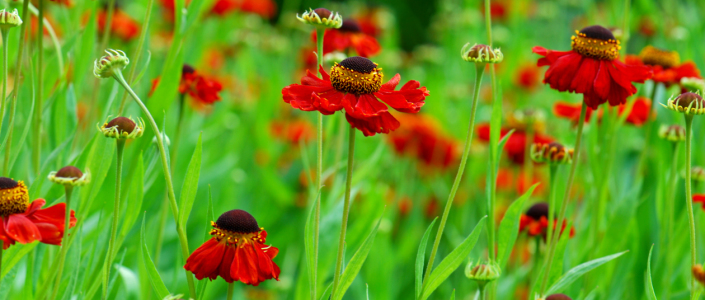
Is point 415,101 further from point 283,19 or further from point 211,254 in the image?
point 283,19

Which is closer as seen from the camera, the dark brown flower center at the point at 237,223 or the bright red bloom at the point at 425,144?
the dark brown flower center at the point at 237,223

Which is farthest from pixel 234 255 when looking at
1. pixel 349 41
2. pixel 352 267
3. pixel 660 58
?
pixel 660 58

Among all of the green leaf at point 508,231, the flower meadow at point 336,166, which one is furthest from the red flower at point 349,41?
the green leaf at point 508,231

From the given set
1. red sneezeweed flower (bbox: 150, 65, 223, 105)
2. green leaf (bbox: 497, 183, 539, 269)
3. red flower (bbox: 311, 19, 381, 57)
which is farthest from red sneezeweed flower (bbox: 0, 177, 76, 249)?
red flower (bbox: 311, 19, 381, 57)

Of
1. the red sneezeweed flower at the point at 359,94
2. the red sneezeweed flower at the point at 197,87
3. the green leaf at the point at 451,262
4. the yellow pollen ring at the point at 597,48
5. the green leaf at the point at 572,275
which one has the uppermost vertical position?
the yellow pollen ring at the point at 597,48

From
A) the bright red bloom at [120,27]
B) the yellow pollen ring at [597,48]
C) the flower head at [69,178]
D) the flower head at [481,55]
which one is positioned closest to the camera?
the flower head at [69,178]

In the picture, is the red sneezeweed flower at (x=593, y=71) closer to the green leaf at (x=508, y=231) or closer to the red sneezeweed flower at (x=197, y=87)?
the green leaf at (x=508, y=231)
